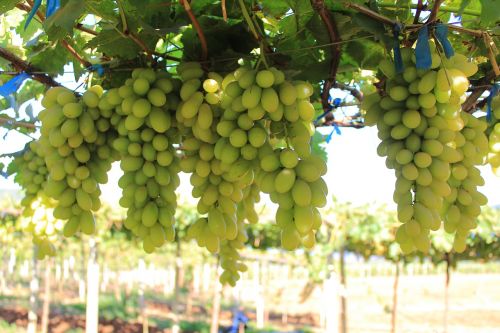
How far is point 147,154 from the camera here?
45.0 inches

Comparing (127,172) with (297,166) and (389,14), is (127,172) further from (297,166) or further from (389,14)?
(389,14)

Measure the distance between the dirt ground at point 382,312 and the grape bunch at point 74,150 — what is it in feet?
22.2

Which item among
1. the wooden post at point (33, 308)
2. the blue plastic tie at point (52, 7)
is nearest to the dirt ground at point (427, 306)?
the wooden post at point (33, 308)

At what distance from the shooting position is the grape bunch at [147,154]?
1.12m

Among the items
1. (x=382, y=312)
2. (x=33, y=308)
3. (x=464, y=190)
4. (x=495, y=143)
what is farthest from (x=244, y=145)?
(x=382, y=312)

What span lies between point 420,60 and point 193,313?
1809 cm

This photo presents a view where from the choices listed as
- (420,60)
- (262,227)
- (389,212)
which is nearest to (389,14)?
(420,60)

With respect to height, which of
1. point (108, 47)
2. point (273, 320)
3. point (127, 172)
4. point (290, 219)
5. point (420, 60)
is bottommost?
point (273, 320)

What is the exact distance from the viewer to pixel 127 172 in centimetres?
117

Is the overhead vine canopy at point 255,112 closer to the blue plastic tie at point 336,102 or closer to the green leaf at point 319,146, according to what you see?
the blue plastic tie at point 336,102

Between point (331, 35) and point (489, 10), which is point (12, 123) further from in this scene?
point (489, 10)

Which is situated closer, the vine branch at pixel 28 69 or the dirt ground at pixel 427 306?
the vine branch at pixel 28 69

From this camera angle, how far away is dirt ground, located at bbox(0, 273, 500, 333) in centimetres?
1345

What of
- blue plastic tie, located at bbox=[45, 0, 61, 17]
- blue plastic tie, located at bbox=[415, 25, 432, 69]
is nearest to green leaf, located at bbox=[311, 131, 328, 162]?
blue plastic tie, located at bbox=[415, 25, 432, 69]
